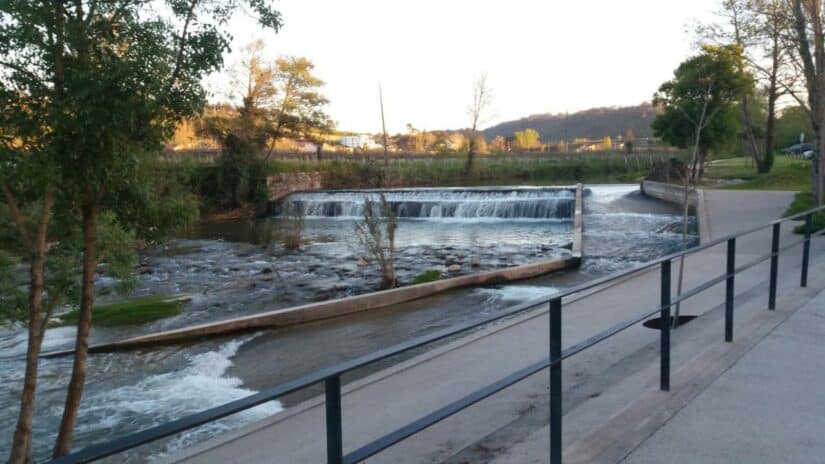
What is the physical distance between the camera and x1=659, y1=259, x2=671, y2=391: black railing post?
4252 millimetres

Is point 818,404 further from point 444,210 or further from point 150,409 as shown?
point 444,210

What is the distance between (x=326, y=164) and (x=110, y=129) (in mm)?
41804

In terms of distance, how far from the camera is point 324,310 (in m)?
11.0

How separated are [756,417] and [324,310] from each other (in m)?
7.71

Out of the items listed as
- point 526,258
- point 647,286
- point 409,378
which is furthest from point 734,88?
point 409,378

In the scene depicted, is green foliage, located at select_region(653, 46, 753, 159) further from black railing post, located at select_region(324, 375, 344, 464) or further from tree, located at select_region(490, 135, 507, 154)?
tree, located at select_region(490, 135, 507, 154)

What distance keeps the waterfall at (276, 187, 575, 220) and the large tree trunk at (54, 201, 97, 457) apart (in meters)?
21.2

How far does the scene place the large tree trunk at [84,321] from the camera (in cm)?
468

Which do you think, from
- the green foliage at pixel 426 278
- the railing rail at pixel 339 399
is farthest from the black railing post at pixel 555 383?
the green foliage at pixel 426 278

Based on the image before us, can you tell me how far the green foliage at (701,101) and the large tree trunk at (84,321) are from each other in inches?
1034

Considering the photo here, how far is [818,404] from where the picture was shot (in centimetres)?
441

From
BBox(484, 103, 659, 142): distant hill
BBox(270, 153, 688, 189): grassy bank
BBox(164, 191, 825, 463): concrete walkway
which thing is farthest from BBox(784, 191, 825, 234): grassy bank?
BBox(484, 103, 659, 142): distant hill

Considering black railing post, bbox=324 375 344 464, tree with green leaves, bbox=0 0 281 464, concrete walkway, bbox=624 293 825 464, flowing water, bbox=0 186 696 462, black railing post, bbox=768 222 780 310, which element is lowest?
flowing water, bbox=0 186 696 462

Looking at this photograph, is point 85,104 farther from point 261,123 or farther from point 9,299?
point 261,123
